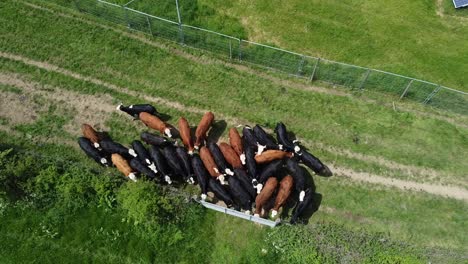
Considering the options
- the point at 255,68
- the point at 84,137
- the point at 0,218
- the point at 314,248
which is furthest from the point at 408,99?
the point at 0,218

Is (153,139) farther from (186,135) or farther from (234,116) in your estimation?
(234,116)

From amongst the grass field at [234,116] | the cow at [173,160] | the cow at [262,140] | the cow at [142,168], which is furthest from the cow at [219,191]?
the cow at [142,168]

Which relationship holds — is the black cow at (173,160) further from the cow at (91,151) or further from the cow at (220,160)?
the cow at (91,151)

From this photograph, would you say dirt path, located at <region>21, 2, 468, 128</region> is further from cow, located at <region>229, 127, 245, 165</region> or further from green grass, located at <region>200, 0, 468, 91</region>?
cow, located at <region>229, 127, 245, 165</region>

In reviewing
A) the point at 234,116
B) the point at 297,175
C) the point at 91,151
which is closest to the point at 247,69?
the point at 234,116

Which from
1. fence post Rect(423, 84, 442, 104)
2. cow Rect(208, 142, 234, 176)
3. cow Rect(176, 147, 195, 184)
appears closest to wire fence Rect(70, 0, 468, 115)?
fence post Rect(423, 84, 442, 104)

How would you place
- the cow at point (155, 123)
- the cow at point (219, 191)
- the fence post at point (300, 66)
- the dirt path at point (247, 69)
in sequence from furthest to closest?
1. the fence post at point (300, 66)
2. the dirt path at point (247, 69)
3. the cow at point (155, 123)
4. the cow at point (219, 191)

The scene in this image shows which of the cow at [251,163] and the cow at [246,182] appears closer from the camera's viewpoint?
the cow at [246,182]
